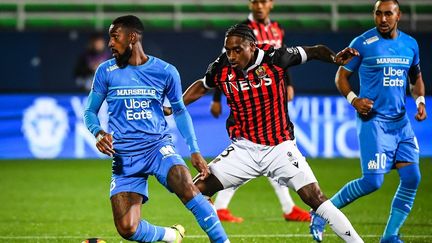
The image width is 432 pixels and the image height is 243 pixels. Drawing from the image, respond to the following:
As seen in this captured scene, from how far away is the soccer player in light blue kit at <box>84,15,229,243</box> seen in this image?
271 inches

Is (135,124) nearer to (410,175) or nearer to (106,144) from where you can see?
(106,144)

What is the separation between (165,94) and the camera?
716cm

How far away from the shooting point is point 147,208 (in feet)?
36.1

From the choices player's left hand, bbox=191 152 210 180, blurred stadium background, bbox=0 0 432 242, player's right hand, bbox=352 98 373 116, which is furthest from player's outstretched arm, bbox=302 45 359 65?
blurred stadium background, bbox=0 0 432 242

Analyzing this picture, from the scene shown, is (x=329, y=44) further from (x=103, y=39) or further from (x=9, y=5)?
(x=9, y=5)

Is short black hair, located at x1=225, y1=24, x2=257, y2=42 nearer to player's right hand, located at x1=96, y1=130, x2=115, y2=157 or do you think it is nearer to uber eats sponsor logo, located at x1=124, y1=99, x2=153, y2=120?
uber eats sponsor logo, located at x1=124, y1=99, x2=153, y2=120

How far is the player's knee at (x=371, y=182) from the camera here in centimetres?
774

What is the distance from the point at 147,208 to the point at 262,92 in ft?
13.7

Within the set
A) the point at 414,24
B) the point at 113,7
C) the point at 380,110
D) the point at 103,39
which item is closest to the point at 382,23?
the point at 380,110

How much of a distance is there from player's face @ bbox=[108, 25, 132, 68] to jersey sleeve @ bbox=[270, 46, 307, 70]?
1.19 meters

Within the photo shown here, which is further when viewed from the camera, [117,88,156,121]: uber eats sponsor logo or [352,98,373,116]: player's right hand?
[352,98,373,116]: player's right hand

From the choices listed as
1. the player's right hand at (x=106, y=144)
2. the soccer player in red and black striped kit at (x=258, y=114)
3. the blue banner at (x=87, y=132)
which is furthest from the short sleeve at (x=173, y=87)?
the blue banner at (x=87, y=132)

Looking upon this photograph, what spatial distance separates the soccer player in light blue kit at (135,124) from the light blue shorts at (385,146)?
1721 mm

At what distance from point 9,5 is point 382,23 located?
1422 centimetres
